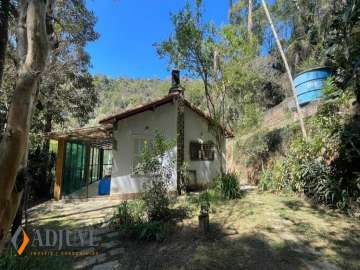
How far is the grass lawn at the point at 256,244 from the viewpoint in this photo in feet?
13.6

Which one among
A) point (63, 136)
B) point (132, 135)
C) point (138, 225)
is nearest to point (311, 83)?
point (132, 135)

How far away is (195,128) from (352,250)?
767 centimetres

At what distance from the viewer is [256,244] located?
478 centimetres

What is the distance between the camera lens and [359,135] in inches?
265

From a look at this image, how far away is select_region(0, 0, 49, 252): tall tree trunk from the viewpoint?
195 cm

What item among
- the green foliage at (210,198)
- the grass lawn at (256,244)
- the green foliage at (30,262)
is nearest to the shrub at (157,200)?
the grass lawn at (256,244)

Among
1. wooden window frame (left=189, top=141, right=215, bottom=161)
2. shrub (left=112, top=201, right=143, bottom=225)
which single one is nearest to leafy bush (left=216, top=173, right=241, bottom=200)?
wooden window frame (left=189, top=141, right=215, bottom=161)

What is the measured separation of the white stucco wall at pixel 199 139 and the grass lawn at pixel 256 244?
4377 millimetres

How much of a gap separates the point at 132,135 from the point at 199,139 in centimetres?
312

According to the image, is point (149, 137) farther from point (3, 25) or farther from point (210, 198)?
point (3, 25)

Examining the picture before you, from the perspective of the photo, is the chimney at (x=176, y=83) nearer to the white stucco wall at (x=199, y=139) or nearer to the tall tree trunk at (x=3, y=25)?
the white stucco wall at (x=199, y=139)

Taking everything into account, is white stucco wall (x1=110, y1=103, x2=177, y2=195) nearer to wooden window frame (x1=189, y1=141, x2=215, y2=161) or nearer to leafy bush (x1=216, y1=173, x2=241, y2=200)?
wooden window frame (x1=189, y1=141, x2=215, y2=161)

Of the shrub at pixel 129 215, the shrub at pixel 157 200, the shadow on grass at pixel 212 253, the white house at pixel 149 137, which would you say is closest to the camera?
the shadow on grass at pixel 212 253

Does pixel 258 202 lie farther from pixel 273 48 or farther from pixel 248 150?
pixel 273 48
